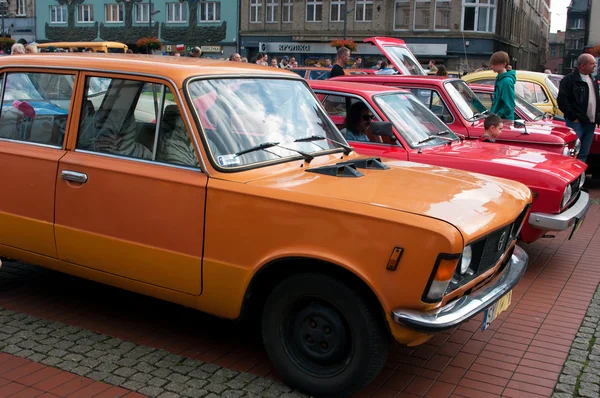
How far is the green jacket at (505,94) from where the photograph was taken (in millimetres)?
9578

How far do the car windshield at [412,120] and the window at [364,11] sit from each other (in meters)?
43.0

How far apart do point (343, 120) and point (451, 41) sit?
4126 centimetres

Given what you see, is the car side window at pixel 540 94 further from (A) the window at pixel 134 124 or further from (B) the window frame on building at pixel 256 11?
(B) the window frame on building at pixel 256 11

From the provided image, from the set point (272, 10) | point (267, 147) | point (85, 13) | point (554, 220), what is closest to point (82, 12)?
point (85, 13)

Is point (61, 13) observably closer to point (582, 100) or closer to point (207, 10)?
point (207, 10)

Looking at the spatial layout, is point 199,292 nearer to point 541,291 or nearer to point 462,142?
point 541,291

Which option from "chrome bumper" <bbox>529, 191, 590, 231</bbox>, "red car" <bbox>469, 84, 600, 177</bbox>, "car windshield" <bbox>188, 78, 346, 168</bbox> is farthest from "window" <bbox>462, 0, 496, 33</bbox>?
"car windshield" <bbox>188, 78, 346, 168</bbox>

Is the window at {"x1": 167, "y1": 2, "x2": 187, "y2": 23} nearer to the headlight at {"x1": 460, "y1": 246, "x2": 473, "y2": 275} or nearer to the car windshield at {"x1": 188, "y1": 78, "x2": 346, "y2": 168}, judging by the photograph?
the car windshield at {"x1": 188, "y1": 78, "x2": 346, "y2": 168}

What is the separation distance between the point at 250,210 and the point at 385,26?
151ft

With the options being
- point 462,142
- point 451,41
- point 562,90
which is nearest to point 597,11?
point 451,41

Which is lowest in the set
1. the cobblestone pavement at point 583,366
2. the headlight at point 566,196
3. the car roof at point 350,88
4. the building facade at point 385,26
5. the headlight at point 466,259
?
the cobblestone pavement at point 583,366

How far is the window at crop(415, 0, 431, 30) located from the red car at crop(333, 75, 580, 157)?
40104 mm

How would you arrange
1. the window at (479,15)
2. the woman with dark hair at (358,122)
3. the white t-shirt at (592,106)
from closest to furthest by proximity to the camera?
the woman with dark hair at (358,122) < the white t-shirt at (592,106) < the window at (479,15)

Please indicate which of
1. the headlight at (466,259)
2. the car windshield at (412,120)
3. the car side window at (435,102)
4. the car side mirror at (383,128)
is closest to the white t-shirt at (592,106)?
the car side window at (435,102)
